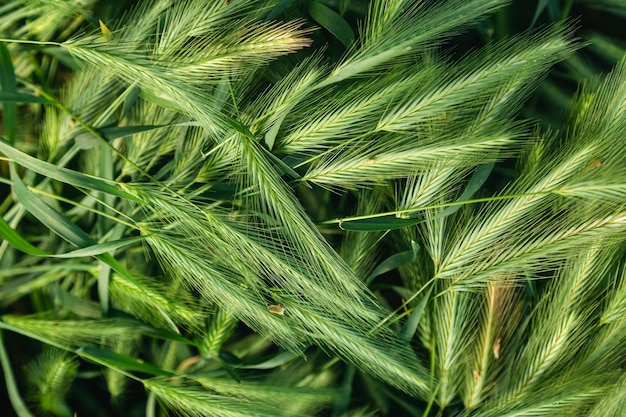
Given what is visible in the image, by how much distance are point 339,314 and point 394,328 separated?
255 mm

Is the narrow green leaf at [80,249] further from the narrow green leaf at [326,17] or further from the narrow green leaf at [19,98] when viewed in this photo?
the narrow green leaf at [326,17]

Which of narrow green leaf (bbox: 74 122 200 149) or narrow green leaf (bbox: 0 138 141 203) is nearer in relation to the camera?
narrow green leaf (bbox: 0 138 141 203)

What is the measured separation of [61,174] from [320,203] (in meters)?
0.55

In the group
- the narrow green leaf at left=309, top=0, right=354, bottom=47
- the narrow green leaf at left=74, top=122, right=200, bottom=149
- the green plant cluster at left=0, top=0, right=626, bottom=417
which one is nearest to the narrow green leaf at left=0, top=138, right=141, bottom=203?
the green plant cluster at left=0, top=0, right=626, bottom=417

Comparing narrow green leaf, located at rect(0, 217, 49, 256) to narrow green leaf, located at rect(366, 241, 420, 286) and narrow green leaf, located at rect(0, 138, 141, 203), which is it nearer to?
narrow green leaf, located at rect(0, 138, 141, 203)

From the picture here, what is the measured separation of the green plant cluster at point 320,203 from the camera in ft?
3.06

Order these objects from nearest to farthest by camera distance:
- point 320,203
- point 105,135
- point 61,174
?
point 61,174
point 105,135
point 320,203

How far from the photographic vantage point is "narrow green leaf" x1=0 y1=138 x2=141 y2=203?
980 mm

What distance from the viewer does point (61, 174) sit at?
0.98m

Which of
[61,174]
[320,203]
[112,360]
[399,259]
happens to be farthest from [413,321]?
[61,174]

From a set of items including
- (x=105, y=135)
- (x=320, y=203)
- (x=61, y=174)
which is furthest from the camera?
(x=320, y=203)

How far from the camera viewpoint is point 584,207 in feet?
3.32

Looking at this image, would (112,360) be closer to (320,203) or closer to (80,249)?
(80,249)

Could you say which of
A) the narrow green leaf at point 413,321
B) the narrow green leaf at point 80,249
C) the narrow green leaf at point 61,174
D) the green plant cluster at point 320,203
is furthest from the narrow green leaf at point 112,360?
the narrow green leaf at point 413,321
